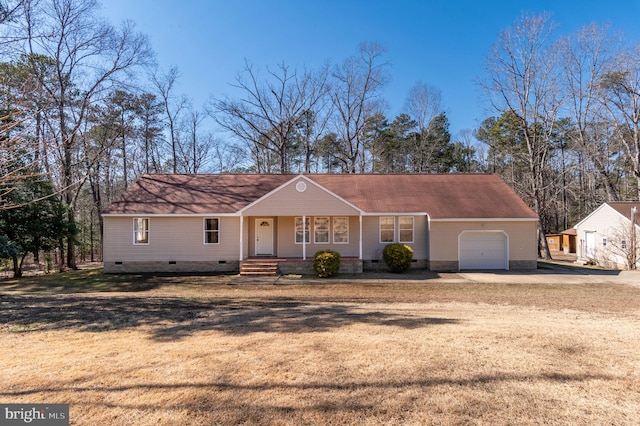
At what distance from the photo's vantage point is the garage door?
16312 millimetres

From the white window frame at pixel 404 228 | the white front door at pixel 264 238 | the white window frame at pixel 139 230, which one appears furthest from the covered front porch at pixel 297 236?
the white window frame at pixel 139 230

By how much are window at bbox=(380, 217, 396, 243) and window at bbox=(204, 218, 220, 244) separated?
8.20 meters

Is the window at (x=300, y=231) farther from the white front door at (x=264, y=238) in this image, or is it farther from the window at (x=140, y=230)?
the window at (x=140, y=230)

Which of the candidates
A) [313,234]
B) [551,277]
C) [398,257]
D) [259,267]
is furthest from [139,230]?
[551,277]

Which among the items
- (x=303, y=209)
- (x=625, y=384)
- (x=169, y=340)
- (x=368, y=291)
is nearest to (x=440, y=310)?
(x=368, y=291)

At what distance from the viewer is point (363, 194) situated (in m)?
18.2

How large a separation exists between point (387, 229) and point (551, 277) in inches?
288

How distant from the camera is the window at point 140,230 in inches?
641

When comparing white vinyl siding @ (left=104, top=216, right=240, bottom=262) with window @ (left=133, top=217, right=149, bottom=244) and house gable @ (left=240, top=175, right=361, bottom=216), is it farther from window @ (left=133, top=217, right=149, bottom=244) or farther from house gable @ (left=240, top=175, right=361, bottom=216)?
house gable @ (left=240, top=175, right=361, bottom=216)

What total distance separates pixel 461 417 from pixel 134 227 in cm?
1688

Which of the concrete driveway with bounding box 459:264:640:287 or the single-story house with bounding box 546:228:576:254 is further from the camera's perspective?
the single-story house with bounding box 546:228:576:254

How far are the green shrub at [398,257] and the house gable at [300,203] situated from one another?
242 centimetres

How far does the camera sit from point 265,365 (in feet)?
13.7

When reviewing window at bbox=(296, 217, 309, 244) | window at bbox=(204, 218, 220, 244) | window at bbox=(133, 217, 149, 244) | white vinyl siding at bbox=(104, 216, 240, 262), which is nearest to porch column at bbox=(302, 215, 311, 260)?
window at bbox=(296, 217, 309, 244)
